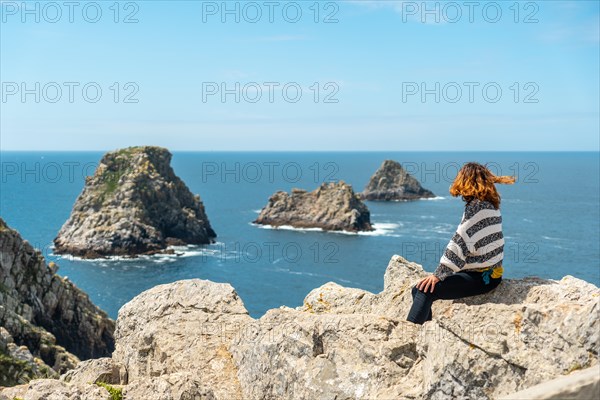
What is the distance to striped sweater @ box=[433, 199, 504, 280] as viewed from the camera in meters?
11.7

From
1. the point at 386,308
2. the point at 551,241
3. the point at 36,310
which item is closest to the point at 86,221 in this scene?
the point at 36,310

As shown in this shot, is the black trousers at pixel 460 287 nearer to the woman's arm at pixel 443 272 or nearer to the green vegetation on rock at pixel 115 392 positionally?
the woman's arm at pixel 443 272

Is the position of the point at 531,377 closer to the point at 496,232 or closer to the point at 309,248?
the point at 496,232

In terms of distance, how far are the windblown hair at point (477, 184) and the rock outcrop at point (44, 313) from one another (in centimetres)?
3897

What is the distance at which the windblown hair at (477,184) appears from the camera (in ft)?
38.1

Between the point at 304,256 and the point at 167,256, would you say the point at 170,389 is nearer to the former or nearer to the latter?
the point at 304,256

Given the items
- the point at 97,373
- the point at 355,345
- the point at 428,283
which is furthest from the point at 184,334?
the point at 428,283

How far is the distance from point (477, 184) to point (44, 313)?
169 feet

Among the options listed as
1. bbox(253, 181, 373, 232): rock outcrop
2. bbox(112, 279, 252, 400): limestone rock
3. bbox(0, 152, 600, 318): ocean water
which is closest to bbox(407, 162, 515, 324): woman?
bbox(112, 279, 252, 400): limestone rock

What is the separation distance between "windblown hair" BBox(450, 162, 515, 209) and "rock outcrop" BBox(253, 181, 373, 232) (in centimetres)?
14521

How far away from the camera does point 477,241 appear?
1166cm

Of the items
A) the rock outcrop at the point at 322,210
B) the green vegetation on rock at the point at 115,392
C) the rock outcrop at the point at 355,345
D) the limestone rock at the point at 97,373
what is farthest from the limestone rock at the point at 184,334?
the rock outcrop at the point at 322,210

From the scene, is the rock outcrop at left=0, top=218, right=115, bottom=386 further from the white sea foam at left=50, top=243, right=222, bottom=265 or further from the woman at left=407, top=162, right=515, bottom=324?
the white sea foam at left=50, top=243, right=222, bottom=265

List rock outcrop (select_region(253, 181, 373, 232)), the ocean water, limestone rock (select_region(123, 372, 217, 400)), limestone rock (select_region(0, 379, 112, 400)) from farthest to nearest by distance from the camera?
rock outcrop (select_region(253, 181, 373, 232)) < the ocean water < limestone rock (select_region(0, 379, 112, 400)) < limestone rock (select_region(123, 372, 217, 400))
